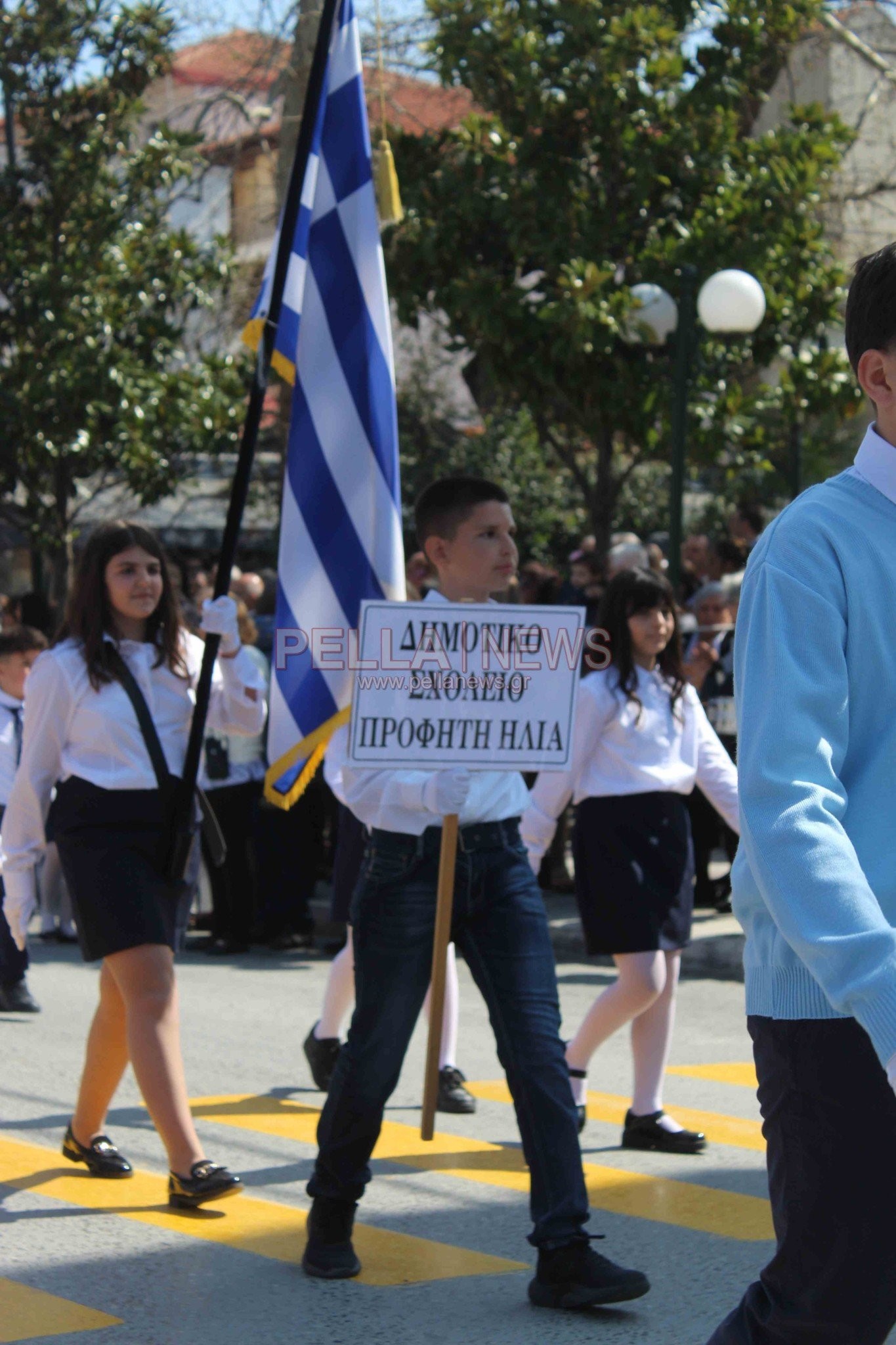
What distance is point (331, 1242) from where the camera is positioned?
4770mm

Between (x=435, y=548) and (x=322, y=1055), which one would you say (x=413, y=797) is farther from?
(x=322, y=1055)

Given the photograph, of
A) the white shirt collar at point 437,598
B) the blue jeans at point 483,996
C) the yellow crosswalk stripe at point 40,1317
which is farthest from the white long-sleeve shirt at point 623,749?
the yellow crosswalk stripe at point 40,1317

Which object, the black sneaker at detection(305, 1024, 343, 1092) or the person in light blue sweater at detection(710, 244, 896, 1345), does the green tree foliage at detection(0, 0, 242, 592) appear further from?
the person in light blue sweater at detection(710, 244, 896, 1345)

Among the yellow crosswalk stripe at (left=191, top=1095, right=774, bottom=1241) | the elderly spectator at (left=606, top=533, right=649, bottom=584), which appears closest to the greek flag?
the yellow crosswalk stripe at (left=191, top=1095, right=774, bottom=1241)

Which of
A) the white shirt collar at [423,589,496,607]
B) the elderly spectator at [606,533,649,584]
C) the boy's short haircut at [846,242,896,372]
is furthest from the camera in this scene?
the elderly spectator at [606,533,649,584]

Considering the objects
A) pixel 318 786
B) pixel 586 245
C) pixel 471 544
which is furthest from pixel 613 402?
pixel 471 544

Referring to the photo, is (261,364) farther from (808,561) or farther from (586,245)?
(586,245)

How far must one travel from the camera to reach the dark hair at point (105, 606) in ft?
18.5

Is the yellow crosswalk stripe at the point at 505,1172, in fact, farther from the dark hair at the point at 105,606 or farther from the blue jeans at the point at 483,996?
the dark hair at the point at 105,606

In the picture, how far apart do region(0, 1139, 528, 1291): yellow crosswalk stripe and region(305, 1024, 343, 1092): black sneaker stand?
48.7 inches

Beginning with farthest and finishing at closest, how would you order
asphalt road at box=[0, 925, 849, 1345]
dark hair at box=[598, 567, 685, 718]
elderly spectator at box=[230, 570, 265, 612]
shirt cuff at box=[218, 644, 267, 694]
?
elderly spectator at box=[230, 570, 265, 612]
dark hair at box=[598, 567, 685, 718]
shirt cuff at box=[218, 644, 267, 694]
asphalt road at box=[0, 925, 849, 1345]

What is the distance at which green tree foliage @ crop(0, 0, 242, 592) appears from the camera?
53.1 feet

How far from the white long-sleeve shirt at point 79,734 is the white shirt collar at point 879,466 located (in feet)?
10.6

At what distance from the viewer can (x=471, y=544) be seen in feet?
17.1
